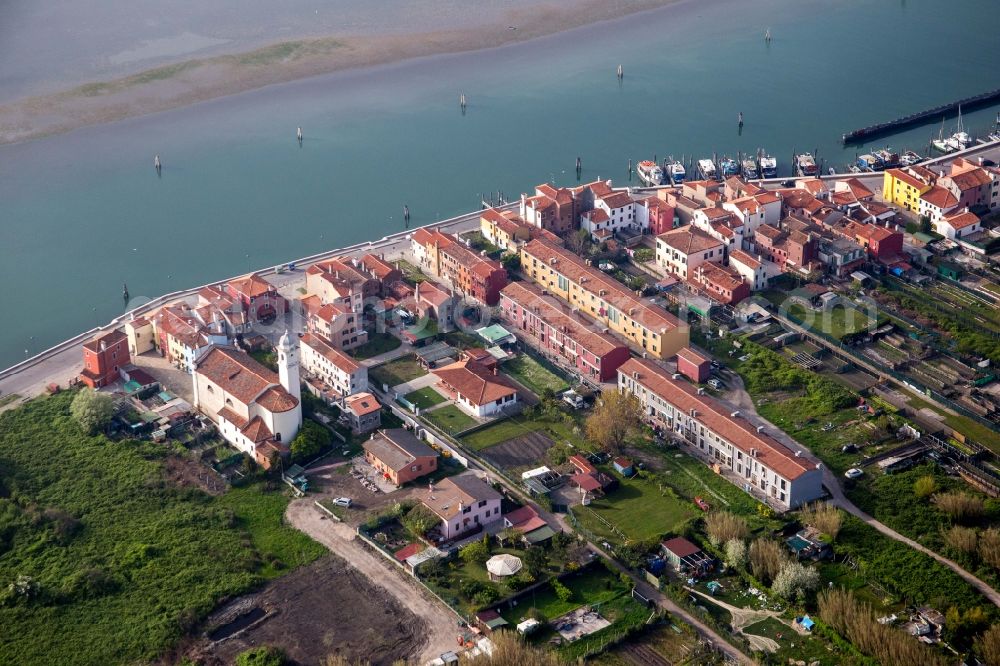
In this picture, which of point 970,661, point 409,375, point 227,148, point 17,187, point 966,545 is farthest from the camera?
point 227,148

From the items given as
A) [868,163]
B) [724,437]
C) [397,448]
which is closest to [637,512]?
[724,437]

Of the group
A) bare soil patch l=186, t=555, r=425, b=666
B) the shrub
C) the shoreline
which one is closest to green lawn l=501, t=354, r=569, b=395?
bare soil patch l=186, t=555, r=425, b=666

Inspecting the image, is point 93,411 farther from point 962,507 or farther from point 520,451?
Answer: point 962,507

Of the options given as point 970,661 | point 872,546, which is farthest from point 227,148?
point 970,661

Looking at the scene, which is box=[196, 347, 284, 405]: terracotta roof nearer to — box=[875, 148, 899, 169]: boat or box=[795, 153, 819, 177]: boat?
box=[795, 153, 819, 177]: boat

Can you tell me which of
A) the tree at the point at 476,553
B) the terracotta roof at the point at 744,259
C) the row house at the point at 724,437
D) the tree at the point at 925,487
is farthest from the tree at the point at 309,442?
the terracotta roof at the point at 744,259

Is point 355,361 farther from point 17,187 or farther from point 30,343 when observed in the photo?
point 17,187

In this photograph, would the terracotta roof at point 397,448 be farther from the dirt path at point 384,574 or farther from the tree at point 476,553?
the tree at point 476,553
